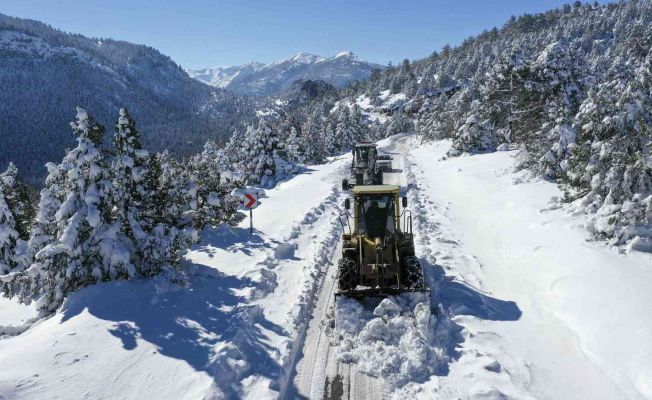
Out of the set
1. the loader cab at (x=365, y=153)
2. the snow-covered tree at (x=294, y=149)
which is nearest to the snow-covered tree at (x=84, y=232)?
the loader cab at (x=365, y=153)

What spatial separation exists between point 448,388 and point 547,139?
1986 cm

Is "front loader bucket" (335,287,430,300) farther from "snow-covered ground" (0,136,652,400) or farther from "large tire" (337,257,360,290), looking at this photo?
"large tire" (337,257,360,290)

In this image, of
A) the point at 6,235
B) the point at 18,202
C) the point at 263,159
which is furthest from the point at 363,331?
the point at 263,159

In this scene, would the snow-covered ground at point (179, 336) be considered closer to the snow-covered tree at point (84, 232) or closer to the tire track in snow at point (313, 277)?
the tire track in snow at point (313, 277)

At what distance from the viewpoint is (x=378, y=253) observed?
10297 millimetres

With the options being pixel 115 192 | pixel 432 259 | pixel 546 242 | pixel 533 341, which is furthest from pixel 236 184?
pixel 533 341

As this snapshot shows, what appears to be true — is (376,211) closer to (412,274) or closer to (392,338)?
(412,274)

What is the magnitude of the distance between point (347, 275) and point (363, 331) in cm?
192

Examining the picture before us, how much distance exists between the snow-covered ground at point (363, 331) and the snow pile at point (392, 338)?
0.03 m

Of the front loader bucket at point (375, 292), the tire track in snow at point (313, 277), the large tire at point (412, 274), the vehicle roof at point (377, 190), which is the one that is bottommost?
the tire track in snow at point (313, 277)

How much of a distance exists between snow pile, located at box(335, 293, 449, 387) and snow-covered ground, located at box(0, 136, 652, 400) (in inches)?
1.2

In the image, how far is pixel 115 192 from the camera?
1148 centimetres

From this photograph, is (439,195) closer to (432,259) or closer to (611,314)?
(432,259)

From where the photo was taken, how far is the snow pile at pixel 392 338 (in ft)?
25.0
